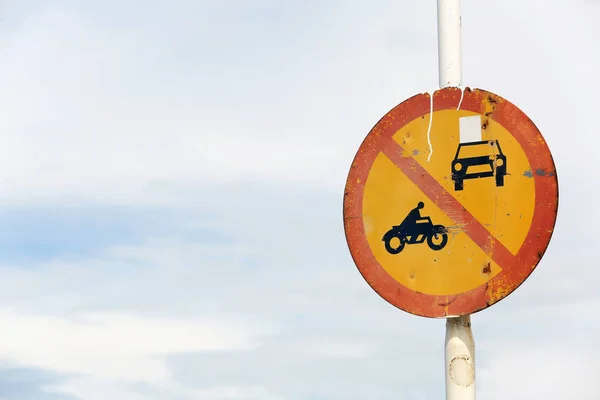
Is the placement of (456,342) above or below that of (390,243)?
below

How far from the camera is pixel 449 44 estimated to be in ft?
10.7

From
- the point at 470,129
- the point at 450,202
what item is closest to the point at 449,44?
the point at 470,129

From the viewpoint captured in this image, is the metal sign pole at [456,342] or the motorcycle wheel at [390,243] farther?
the motorcycle wheel at [390,243]

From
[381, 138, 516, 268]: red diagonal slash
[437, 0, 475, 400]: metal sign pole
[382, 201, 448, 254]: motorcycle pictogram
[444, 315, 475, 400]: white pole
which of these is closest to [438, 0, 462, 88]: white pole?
[437, 0, 475, 400]: metal sign pole

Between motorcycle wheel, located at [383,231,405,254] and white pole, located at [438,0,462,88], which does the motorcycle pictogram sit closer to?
motorcycle wheel, located at [383,231,405,254]

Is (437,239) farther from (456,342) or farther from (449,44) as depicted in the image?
(449,44)

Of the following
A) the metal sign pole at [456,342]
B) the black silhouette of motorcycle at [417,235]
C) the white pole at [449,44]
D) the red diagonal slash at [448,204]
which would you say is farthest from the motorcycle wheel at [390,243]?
the white pole at [449,44]

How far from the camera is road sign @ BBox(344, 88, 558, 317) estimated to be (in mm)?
3053

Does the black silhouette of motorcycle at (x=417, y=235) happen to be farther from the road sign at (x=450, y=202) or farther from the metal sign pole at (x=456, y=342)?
the metal sign pole at (x=456, y=342)

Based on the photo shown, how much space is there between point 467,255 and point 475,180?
0.23 meters

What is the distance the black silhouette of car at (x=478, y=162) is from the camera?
10.2ft

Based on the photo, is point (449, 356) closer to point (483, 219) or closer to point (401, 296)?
point (401, 296)

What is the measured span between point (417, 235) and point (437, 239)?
0.22 ft

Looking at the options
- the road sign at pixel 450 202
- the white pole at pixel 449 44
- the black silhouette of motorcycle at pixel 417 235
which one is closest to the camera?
the road sign at pixel 450 202
